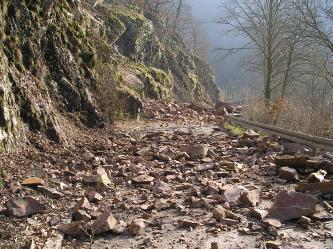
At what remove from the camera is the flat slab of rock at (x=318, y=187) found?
590cm

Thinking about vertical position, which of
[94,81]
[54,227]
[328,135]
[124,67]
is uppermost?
[124,67]

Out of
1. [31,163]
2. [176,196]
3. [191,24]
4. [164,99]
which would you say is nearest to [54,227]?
[176,196]

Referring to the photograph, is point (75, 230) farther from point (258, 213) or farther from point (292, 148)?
point (292, 148)

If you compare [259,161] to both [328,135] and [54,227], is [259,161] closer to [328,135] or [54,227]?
[54,227]

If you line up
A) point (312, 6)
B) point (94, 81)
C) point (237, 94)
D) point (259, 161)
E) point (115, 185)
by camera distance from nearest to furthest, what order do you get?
1. point (115, 185)
2. point (259, 161)
3. point (94, 81)
4. point (312, 6)
5. point (237, 94)

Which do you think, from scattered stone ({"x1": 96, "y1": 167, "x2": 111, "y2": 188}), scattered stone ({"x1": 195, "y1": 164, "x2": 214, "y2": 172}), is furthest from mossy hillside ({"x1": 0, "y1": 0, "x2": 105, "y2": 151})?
scattered stone ({"x1": 195, "y1": 164, "x2": 214, "y2": 172})

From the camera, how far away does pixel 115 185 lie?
22.5 feet

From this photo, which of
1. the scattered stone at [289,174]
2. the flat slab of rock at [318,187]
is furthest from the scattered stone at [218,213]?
the scattered stone at [289,174]

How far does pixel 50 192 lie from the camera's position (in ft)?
19.6

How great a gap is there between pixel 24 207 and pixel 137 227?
148 cm

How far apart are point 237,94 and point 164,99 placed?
308 feet

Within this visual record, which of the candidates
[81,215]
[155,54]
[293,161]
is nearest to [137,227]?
[81,215]

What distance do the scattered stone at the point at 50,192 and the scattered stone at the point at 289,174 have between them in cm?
368

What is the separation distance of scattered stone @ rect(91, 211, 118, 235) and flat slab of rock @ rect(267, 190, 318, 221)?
190 centimetres
